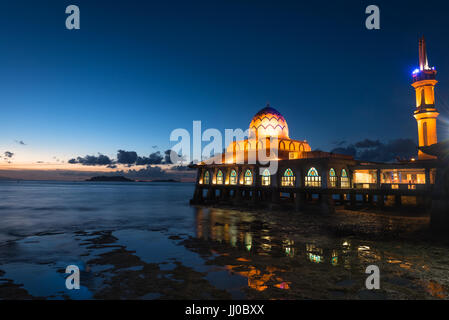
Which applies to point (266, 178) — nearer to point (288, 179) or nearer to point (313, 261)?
point (288, 179)

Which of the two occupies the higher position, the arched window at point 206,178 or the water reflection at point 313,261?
the arched window at point 206,178

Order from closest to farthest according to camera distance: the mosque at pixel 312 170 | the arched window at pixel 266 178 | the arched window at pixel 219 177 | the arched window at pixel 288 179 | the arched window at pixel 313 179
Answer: the mosque at pixel 312 170 → the arched window at pixel 313 179 → the arched window at pixel 288 179 → the arched window at pixel 266 178 → the arched window at pixel 219 177

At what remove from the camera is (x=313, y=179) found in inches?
1340

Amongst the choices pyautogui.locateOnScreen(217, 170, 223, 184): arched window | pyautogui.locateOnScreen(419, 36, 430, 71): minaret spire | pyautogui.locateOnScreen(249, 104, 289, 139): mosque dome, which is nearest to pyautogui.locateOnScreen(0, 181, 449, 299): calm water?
pyautogui.locateOnScreen(249, 104, 289, 139): mosque dome

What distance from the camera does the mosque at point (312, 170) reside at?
3034 cm

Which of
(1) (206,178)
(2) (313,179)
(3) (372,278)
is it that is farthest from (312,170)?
(3) (372,278)

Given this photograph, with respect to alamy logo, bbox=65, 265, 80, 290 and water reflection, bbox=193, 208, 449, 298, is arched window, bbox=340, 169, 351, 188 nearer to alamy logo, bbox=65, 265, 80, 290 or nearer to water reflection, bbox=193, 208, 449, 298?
water reflection, bbox=193, 208, 449, 298

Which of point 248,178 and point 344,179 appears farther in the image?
point 248,178

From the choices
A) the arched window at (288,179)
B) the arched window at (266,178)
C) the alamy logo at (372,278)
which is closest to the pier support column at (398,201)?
the arched window at (288,179)

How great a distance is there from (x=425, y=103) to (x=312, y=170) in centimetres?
1956

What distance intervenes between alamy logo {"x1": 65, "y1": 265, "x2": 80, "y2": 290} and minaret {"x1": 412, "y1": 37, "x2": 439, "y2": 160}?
42.6 metres

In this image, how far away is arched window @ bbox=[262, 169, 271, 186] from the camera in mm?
39175

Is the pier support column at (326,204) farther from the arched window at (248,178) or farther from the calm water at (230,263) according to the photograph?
the arched window at (248,178)
